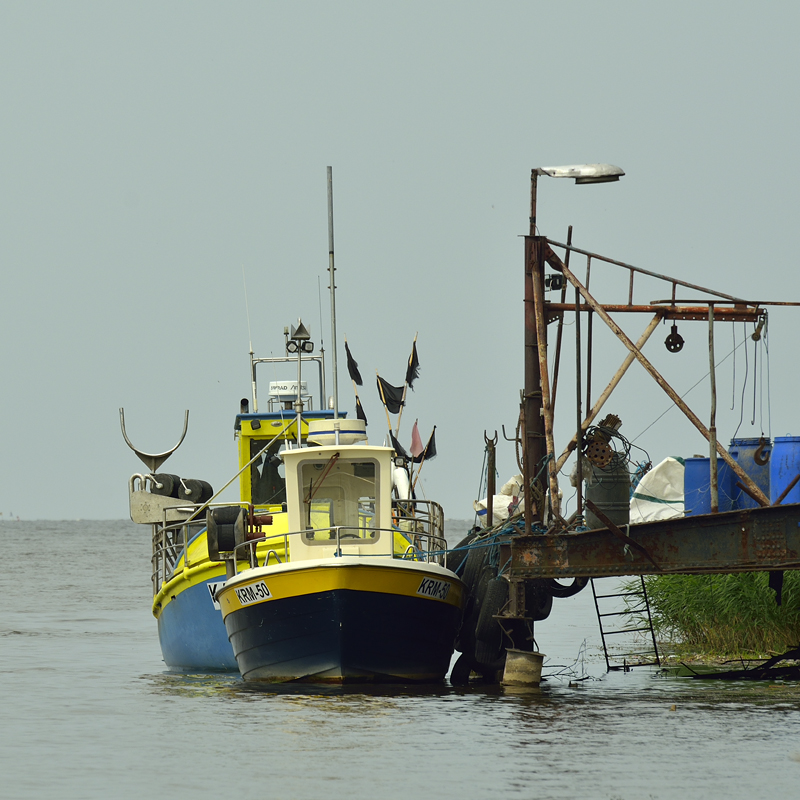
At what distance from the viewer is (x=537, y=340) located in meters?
17.6

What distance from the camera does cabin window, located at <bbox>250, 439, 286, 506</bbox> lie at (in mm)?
21922

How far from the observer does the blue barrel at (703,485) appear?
1705 cm

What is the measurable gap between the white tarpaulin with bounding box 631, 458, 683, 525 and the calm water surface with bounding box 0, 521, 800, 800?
102 inches

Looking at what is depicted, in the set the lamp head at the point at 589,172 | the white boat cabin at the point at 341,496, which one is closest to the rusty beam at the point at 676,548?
the white boat cabin at the point at 341,496

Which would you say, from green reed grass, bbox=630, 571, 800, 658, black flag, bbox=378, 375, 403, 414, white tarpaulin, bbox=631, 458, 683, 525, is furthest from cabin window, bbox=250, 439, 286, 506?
green reed grass, bbox=630, 571, 800, 658

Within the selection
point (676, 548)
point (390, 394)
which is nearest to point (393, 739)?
point (676, 548)

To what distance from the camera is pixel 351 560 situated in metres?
16.6

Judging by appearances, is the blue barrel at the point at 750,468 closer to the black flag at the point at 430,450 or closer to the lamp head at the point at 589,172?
the lamp head at the point at 589,172

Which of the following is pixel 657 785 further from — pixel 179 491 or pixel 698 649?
pixel 179 491

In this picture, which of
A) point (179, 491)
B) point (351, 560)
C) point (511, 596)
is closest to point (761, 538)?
point (511, 596)

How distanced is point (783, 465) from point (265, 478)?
341 inches

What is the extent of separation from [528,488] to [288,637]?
340 cm

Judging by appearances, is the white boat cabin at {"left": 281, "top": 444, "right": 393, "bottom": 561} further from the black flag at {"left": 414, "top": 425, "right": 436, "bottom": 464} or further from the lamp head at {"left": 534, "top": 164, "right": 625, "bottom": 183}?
the black flag at {"left": 414, "top": 425, "right": 436, "bottom": 464}

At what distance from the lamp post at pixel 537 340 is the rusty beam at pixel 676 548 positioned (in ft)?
3.31
